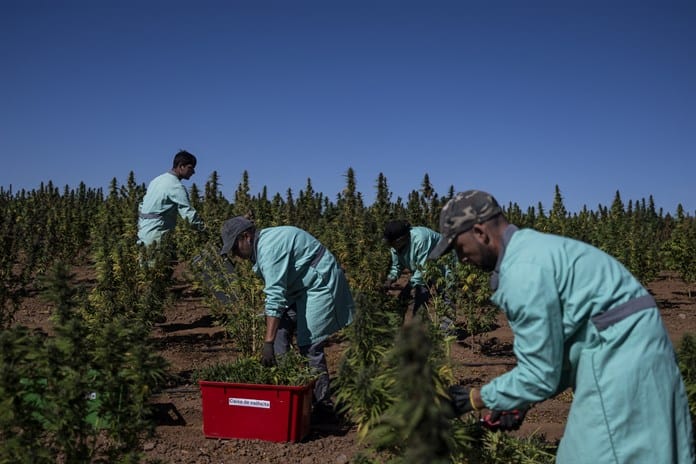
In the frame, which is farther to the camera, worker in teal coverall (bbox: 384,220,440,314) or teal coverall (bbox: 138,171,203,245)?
teal coverall (bbox: 138,171,203,245)

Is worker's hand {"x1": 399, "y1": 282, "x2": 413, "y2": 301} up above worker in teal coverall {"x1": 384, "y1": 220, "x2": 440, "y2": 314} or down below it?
below

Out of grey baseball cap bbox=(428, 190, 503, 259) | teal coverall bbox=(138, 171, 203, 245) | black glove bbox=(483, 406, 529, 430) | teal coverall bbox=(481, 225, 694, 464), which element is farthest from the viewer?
teal coverall bbox=(138, 171, 203, 245)

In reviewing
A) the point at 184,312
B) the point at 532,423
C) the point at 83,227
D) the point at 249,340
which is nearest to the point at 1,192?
the point at 83,227

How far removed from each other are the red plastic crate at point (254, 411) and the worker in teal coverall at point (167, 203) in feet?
→ 10.5

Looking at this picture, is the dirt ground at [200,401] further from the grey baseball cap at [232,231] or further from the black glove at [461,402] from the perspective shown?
the grey baseball cap at [232,231]

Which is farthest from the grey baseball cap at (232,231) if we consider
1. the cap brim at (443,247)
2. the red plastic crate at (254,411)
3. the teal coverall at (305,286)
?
the cap brim at (443,247)

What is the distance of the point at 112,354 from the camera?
2.77 m

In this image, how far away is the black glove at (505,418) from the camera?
8.17 feet

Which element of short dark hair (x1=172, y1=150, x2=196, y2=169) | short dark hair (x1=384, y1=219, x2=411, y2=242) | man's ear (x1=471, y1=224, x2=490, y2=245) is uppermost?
short dark hair (x1=172, y1=150, x2=196, y2=169)

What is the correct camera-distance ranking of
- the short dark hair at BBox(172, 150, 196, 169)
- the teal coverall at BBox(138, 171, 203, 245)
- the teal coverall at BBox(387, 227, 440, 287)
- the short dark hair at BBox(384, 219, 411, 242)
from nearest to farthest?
the short dark hair at BBox(384, 219, 411, 242), the teal coverall at BBox(387, 227, 440, 287), the short dark hair at BBox(172, 150, 196, 169), the teal coverall at BBox(138, 171, 203, 245)

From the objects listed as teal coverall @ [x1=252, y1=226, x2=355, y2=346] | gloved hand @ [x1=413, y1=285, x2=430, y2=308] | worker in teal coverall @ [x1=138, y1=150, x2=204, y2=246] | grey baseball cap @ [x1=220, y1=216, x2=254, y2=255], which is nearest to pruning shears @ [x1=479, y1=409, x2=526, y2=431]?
teal coverall @ [x1=252, y1=226, x2=355, y2=346]

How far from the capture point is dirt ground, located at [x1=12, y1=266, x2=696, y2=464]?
4410 mm

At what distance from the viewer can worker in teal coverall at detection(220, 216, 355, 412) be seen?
4.59 m

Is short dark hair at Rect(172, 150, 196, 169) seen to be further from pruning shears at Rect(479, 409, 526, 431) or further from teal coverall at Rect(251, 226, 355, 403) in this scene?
pruning shears at Rect(479, 409, 526, 431)
